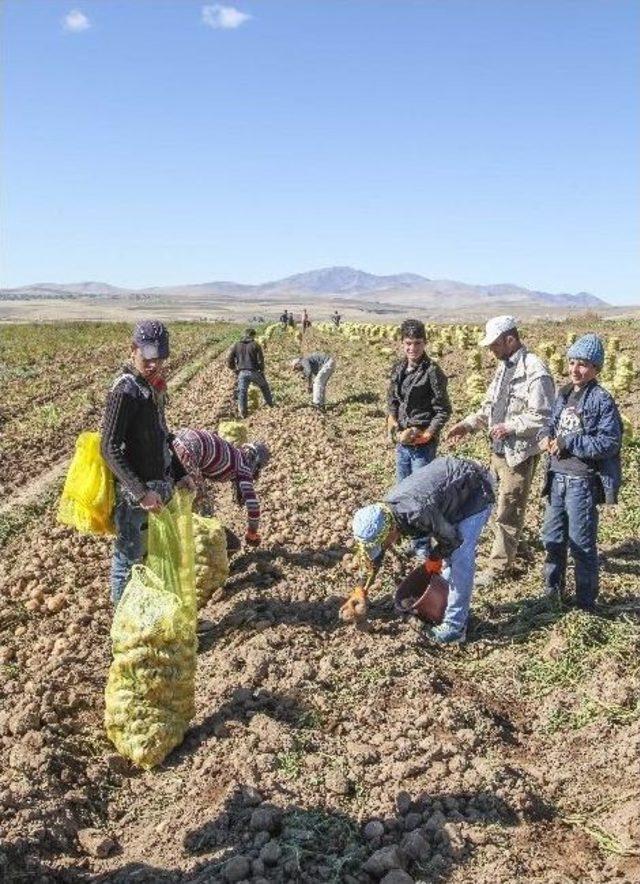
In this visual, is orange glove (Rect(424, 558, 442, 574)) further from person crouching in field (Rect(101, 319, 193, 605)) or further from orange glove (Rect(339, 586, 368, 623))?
person crouching in field (Rect(101, 319, 193, 605))

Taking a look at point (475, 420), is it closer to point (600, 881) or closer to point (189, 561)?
point (189, 561)

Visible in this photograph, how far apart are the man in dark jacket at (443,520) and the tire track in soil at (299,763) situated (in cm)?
40

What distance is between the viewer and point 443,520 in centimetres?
418

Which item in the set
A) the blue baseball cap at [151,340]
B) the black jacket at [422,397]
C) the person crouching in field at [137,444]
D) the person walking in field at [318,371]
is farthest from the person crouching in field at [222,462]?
the person walking in field at [318,371]

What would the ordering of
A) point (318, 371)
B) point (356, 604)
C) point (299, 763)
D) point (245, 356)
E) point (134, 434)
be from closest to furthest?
point (299, 763), point (134, 434), point (356, 604), point (245, 356), point (318, 371)

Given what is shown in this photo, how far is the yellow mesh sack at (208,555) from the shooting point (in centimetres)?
510

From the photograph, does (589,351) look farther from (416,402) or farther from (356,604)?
(356,604)

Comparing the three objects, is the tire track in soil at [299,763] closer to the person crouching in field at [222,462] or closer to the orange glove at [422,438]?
the person crouching in field at [222,462]

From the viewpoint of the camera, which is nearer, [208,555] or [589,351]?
[589,351]

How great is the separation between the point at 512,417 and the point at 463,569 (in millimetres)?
1174

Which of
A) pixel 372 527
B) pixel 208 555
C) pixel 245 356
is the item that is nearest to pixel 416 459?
pixel 208 555

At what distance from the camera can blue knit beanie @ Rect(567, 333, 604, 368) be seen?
440cm

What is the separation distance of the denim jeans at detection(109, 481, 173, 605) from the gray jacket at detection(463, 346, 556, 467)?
225cm

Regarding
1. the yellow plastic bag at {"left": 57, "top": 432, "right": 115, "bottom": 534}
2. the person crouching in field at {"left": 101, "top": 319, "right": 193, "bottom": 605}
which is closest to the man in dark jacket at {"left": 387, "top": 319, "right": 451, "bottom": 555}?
the person crouching in field at {"left": 101, "top": 319, "right": 193, "bottom": 605}
